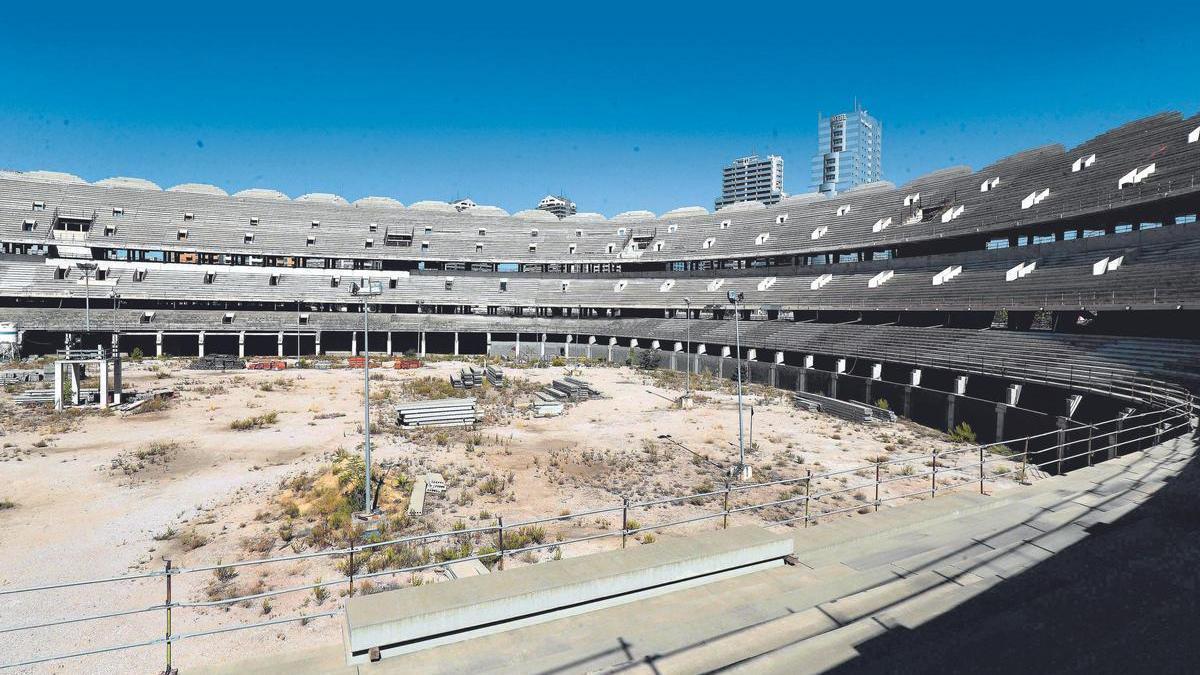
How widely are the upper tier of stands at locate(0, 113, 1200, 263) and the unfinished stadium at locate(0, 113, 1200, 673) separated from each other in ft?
1.22

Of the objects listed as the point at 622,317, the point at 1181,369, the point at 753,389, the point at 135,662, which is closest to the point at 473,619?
the point at 135,662

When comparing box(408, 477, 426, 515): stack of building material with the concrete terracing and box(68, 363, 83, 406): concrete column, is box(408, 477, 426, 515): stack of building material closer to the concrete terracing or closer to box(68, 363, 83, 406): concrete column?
the concrete terracing

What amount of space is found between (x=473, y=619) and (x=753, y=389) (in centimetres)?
3701

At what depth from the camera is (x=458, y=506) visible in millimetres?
17141

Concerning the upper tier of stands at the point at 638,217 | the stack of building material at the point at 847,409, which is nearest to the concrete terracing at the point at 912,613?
the stack of building material at the point at 847,409

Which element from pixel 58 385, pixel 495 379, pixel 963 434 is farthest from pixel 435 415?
pixel 963 434

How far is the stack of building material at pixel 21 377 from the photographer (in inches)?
1489

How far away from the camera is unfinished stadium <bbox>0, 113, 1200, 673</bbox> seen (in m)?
7.06

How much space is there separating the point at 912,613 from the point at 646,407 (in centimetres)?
2784

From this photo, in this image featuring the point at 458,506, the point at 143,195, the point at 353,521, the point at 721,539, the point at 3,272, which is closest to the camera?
the point at 721,539

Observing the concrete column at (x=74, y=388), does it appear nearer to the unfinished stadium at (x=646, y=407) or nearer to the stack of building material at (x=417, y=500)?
the unfinished stadium at (x=646, y=407)

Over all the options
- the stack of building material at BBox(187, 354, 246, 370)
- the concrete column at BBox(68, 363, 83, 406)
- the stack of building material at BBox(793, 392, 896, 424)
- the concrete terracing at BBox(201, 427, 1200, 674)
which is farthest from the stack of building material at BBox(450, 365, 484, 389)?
the concrete terracing at BBox(201, 427, 1200, 674)

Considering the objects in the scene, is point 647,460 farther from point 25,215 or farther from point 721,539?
point 25,215

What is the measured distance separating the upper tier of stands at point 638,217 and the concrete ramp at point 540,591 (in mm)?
36702
